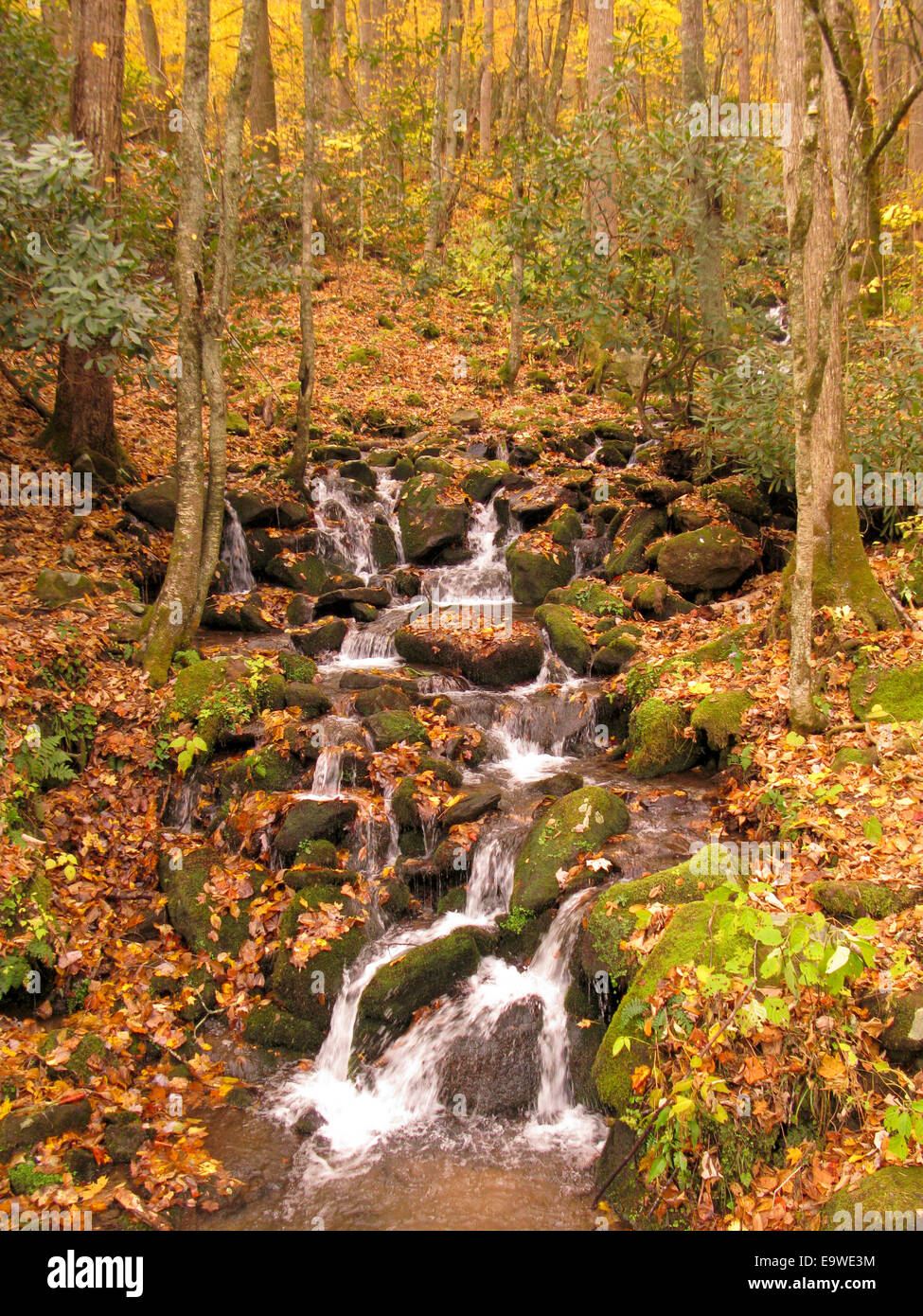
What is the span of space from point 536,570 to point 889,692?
623cm

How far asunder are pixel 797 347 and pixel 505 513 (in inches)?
305

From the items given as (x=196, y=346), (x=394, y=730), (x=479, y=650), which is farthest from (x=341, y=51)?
(x=394, y=730)

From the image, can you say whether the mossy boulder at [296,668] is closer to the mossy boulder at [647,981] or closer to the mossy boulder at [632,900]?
the mossy boulder at [632,900]

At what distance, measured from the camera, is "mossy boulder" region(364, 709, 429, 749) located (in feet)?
28.1

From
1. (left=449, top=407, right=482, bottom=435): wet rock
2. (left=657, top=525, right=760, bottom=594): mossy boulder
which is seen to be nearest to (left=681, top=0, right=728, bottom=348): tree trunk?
(left=657, top=525, right=760, bottom=594): mossy boulder

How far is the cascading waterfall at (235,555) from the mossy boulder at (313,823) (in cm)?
584

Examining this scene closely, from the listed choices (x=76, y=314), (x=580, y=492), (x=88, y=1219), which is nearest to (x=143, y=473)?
(x=76, y=314)

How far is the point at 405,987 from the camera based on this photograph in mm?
6211

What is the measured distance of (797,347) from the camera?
21.1 ft

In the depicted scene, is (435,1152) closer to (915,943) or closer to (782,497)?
(915,943)

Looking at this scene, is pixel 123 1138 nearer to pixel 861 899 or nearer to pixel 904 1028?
pixel 904 1028

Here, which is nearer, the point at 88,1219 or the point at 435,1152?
the point at 88,1219

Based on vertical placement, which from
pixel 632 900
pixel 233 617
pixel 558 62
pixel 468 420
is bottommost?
pixel 632 900

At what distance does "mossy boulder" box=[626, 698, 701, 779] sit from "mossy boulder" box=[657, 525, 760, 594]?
3.12 metres
